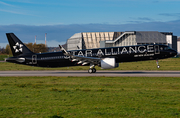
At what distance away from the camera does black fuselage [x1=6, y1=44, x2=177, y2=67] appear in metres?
38.2

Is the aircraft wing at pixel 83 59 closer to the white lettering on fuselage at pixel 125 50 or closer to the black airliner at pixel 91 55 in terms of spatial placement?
the black airliner at pixel 91 55

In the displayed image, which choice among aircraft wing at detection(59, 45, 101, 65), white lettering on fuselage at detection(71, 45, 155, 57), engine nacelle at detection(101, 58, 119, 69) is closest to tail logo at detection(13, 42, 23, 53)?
aircraft wing at detection(59, 45, 101, 65)

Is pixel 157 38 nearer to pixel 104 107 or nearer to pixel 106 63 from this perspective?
pixel 106 63

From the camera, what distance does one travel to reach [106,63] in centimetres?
3578

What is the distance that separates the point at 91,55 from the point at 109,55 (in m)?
3.03

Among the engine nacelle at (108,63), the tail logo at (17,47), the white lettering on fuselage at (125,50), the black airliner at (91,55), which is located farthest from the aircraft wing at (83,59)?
the tail logo at (17,47)

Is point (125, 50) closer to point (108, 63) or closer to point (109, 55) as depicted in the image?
point (109, 55)

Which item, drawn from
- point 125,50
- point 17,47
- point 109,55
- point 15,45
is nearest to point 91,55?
point 109,55

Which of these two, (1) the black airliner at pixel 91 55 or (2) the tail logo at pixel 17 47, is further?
(2) the tail logo at pixel 17 47

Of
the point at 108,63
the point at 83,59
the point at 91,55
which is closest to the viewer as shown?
the point at 108,63

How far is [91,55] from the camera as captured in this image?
39.3 meters

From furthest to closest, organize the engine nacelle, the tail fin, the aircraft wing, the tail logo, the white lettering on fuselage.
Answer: the tail logo, the tail fin, the white lettering on fuselage, the aircraft wing, the engine nacelle

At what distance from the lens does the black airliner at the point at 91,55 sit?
125 ft

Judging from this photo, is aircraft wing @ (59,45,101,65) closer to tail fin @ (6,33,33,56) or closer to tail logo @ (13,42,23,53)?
tail fin @ (6,33,33,56)
